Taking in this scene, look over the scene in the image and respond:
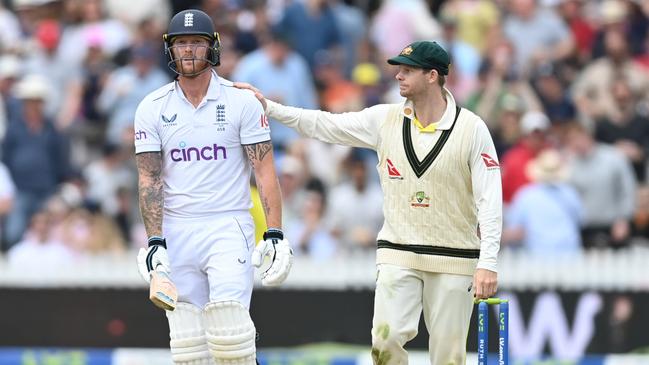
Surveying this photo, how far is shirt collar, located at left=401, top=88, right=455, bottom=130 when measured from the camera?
29.3 feet

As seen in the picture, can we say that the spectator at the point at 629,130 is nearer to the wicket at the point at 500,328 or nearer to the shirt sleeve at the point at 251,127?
the wicket at the point at 500,328

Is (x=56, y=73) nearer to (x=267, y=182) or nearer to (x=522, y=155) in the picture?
(x=522, y=155)

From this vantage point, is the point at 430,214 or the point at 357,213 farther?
the point at 357,213

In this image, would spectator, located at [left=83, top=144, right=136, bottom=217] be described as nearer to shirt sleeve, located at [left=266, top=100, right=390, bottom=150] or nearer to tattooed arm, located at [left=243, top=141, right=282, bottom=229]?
shirt sleeve, located at [left=266, top=100, right=390, bottom=150]

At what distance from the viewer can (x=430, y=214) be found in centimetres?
894

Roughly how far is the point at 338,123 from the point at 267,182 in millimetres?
672

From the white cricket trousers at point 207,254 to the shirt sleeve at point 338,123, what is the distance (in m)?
0.73

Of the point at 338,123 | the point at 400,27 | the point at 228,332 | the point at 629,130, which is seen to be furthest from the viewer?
the point at 400,27

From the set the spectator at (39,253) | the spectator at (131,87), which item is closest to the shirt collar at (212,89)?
the spectator at (39,253)

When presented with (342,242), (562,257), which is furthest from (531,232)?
(342,242)

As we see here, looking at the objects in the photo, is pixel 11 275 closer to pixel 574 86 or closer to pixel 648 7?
pixel 574 86

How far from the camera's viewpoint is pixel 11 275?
46.3 ft

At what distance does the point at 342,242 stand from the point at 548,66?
2.86 metres

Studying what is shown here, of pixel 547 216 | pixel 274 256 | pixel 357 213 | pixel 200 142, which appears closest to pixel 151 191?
pixel 200 142
